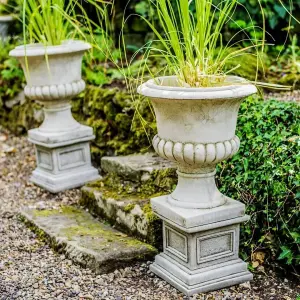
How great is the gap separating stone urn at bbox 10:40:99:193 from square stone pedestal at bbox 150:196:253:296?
1.60m

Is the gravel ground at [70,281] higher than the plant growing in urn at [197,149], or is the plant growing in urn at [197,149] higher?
the plant growing in urn at [197,149]

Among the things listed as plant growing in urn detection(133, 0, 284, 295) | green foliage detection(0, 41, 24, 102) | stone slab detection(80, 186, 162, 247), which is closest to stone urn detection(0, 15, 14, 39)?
green foliage detection(0, 41, 24, 102)

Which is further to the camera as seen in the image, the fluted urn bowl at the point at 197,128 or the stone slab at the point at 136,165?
the stone slab at the point at 136,165

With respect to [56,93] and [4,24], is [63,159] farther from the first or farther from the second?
[4,24]

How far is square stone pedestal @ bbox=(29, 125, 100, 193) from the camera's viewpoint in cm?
449

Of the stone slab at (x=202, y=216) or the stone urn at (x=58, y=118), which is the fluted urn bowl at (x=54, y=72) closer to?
the stone urn at (x=58, y=118)

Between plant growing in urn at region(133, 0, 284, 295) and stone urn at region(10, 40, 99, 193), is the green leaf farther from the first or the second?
plant growing in urn at region(133, 0, 284, 295)

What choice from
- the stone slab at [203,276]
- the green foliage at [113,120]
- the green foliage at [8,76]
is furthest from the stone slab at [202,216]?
the green foliage at [8,76]

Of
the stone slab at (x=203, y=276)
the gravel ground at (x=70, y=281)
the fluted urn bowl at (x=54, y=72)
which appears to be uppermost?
the fluted urn bowl at (x=54, y=72)

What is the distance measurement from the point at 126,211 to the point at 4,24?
4.23 meters

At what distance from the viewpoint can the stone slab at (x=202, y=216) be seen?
2.82 metres

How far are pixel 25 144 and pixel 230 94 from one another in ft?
11.7

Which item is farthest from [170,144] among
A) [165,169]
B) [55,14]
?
[55,14]

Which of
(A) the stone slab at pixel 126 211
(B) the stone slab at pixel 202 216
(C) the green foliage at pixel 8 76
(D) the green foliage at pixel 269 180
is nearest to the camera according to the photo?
(B) the stone slab at pixel 202 216
